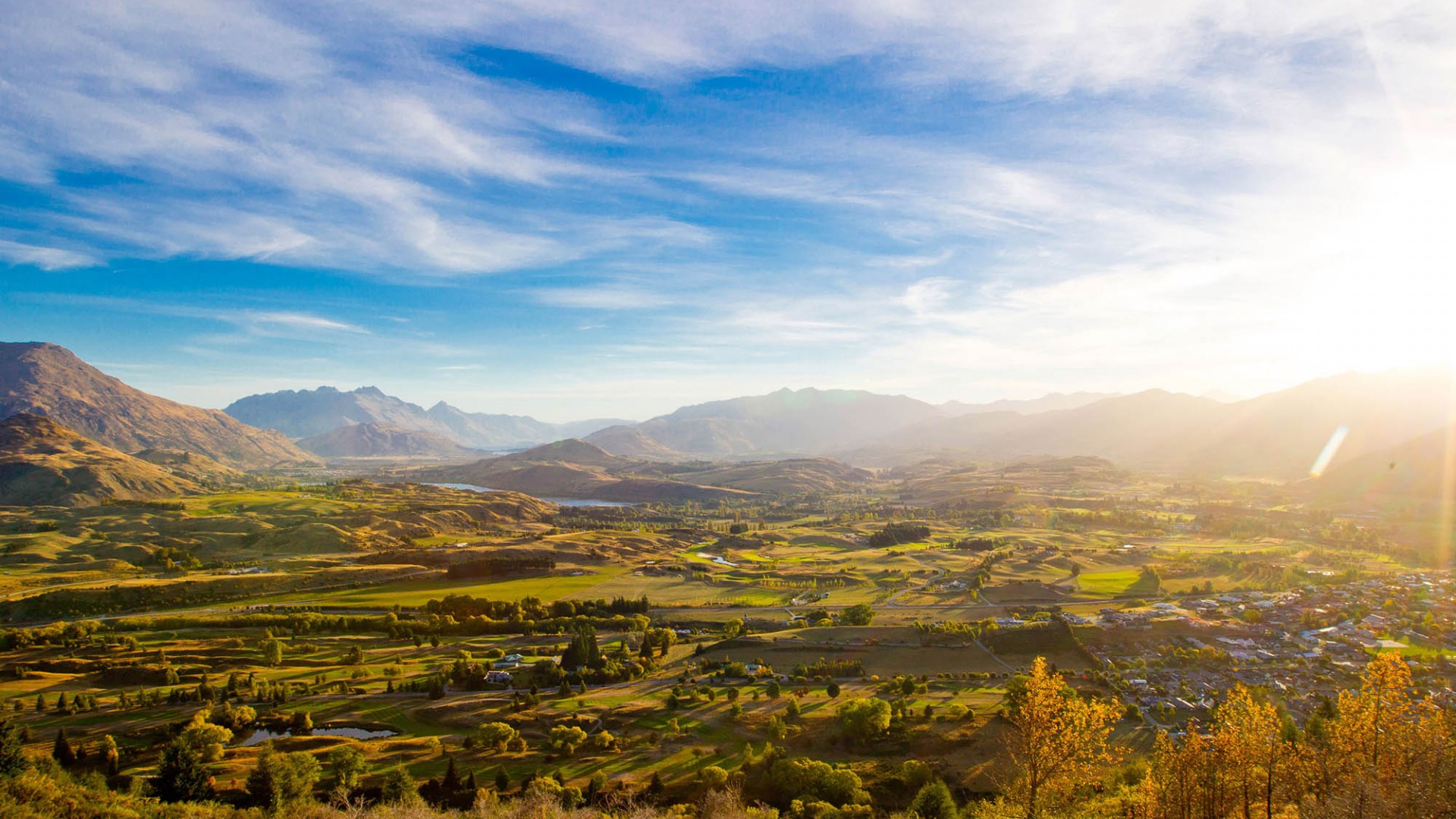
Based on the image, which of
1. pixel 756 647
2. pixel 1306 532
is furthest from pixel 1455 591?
pixel 756 647

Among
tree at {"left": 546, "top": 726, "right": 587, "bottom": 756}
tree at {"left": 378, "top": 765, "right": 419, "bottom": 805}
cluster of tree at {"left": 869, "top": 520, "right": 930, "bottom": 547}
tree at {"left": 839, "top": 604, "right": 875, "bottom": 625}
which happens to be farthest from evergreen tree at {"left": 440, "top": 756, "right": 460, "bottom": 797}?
cluster of tree at {"left": 869, "top": 520, "right": 930, "bottom": 547}

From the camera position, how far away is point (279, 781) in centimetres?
4119

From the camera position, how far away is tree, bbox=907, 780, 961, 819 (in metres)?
40.0

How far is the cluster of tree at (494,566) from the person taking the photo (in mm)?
129625

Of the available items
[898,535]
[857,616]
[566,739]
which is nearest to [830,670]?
[857,616]

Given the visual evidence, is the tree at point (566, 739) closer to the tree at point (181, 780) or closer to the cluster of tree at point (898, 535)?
the tree at point (181, 780)

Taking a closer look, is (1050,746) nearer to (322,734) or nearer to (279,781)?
(279,781)

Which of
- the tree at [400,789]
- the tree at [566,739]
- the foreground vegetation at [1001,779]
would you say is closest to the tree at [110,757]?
the foreground vegetation at [1001,779]

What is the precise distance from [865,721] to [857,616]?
4084cm

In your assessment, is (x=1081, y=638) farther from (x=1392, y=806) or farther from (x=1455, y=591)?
(x=1455, y=591)

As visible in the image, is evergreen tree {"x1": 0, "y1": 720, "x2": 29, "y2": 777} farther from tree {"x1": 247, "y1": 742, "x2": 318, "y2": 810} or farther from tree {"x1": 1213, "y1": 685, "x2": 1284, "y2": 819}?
tree {"x1": 1213, "y1": 685, "x2": 1284, "y2": 819}

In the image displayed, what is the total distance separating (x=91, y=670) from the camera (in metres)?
68.5

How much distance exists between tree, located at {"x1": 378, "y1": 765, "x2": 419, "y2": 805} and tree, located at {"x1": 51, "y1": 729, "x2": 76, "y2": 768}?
21809 millimetres

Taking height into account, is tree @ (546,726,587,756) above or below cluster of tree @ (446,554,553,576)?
above
